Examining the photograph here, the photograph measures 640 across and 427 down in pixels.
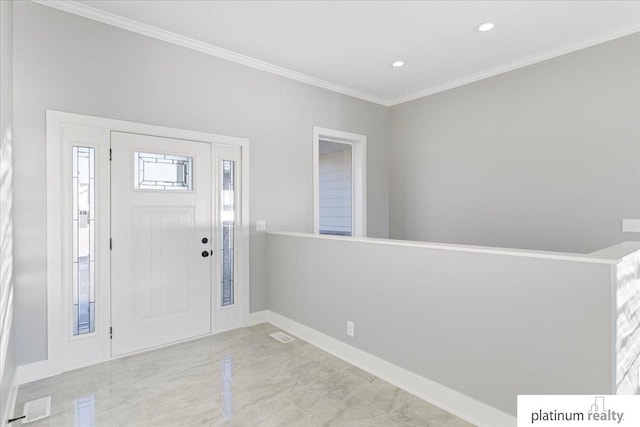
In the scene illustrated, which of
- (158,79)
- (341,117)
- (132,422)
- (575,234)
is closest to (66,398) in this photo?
(132,422)

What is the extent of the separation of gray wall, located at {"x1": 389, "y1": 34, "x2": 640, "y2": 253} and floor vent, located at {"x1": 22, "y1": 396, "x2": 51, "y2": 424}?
4.37 metres

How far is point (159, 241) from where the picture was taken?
10.5ft

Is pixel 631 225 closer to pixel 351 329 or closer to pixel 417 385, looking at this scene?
pixel 417 385

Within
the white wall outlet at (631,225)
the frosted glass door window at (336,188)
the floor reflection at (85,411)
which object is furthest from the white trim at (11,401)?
the white wall outlet at (631,225)

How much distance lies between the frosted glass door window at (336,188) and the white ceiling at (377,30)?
1.24m

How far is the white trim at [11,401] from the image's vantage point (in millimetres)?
1965

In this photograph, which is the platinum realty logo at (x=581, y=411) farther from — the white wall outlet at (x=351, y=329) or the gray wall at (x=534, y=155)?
the gray wall at (x=534, y=155)

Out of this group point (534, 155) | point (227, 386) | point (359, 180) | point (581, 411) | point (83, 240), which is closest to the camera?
point (581, 411)

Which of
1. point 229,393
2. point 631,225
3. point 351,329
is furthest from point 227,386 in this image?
point 631,225

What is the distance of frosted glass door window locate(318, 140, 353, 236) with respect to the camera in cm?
493

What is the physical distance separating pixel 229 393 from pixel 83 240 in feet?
5.91

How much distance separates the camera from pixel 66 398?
2.31 meters

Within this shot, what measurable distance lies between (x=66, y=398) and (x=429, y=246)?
9.11 feet

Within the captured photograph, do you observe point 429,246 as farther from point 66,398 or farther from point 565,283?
point 66,398
